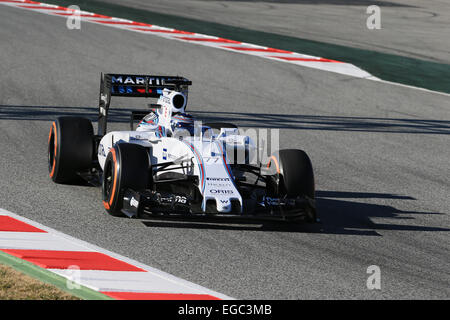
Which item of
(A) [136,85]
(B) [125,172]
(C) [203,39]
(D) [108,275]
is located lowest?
(D) [108,275]

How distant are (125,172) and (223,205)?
3.47 feet

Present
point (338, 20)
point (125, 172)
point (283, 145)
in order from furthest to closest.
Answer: point (338, 20) < point (283, 145) < point (125, 172)

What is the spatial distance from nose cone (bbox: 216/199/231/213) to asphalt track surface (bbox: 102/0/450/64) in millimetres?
14204

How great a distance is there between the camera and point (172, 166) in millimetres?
8492

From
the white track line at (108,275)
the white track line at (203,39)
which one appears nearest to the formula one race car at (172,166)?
the white track line at (108,275)

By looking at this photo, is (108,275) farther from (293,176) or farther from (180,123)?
(180,123)

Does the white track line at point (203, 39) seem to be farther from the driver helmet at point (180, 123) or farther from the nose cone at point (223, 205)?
the nose cone at point (223, 205)

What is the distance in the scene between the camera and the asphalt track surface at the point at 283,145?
6.90 meters

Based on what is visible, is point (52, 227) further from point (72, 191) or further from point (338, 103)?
point (338, 103)
